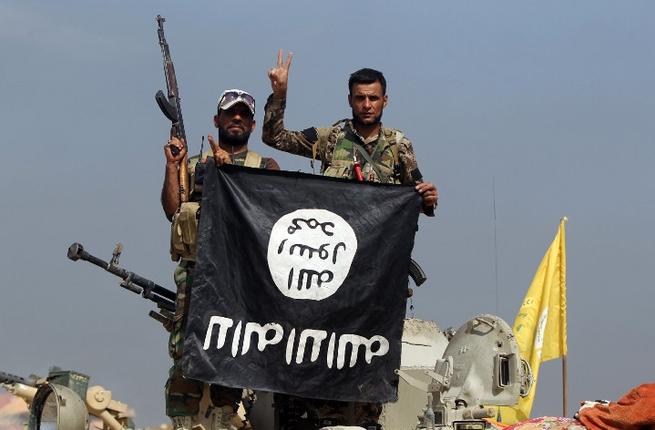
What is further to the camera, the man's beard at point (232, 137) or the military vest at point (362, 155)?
the military vest at point (362, 155)

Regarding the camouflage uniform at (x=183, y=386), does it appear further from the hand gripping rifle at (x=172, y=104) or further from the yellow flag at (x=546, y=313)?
the yellow flag at (x=546, y=313)

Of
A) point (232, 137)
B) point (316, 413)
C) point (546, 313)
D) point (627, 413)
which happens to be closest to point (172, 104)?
point (232, 137)

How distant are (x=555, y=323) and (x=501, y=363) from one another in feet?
25.1

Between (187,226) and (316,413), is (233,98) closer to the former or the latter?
(187,226)

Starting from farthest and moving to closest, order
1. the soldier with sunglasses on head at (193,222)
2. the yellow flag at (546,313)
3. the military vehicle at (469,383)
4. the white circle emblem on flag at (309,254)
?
the yellow flag at (546,313) < the white circle emblem on flag at (309,254) < the soldier with sunglasses on head at (193,222) < the military vehicle at (469,383)

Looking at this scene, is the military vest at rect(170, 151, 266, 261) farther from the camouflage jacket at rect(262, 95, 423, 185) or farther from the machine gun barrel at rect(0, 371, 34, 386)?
the machine gun barrel at rect(0, 371, 34, 386)

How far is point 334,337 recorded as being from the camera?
12.3 m

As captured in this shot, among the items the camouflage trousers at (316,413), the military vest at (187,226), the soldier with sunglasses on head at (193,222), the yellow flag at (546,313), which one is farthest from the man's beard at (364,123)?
the yellow flag at (546,313)

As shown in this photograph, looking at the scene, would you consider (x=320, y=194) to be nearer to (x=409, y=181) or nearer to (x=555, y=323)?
(x=409, y=181)

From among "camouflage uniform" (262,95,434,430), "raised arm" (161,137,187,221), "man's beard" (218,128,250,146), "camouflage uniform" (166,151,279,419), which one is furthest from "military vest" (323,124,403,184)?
"camouflage uniform" (166,151,279,419)

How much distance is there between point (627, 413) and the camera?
992cm

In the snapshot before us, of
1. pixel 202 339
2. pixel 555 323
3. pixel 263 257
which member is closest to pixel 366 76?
pixel 263 257

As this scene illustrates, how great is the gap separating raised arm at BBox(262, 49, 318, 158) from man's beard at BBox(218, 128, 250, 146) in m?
0.16

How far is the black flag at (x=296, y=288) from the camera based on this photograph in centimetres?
1199
